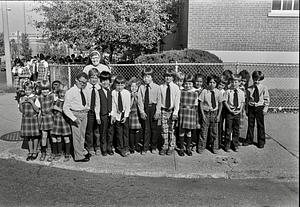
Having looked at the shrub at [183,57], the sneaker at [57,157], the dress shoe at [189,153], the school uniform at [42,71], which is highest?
the shrub at [183,57]

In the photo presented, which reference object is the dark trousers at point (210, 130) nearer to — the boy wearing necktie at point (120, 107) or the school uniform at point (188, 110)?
the school uniform at point (188, 110)

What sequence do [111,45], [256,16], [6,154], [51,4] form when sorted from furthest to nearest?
[51,4], [111,45], [256,16], [6,154]

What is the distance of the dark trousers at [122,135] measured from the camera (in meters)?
5.73

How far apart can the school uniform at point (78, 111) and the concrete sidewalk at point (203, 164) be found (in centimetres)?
27

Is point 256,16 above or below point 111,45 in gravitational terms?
above

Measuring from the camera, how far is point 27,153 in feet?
19.2

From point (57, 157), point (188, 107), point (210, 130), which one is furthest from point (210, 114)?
point (57, 157)

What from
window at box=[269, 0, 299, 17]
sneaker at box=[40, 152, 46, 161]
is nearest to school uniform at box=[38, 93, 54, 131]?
sneaker at box=[40, 152, 46, 161]

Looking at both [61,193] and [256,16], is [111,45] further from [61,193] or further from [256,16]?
[61,193]

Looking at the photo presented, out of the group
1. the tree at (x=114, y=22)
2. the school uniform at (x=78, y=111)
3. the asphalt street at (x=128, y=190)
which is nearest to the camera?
the asphalt street at (x=128, y=190)

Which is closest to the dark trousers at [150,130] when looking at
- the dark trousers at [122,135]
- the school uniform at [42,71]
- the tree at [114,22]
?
the dark trousers at [122,135]

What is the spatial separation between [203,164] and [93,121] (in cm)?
203

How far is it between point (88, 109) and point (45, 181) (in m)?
1.40

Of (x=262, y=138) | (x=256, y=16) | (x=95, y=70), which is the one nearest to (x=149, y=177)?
(x=95, y=70)
